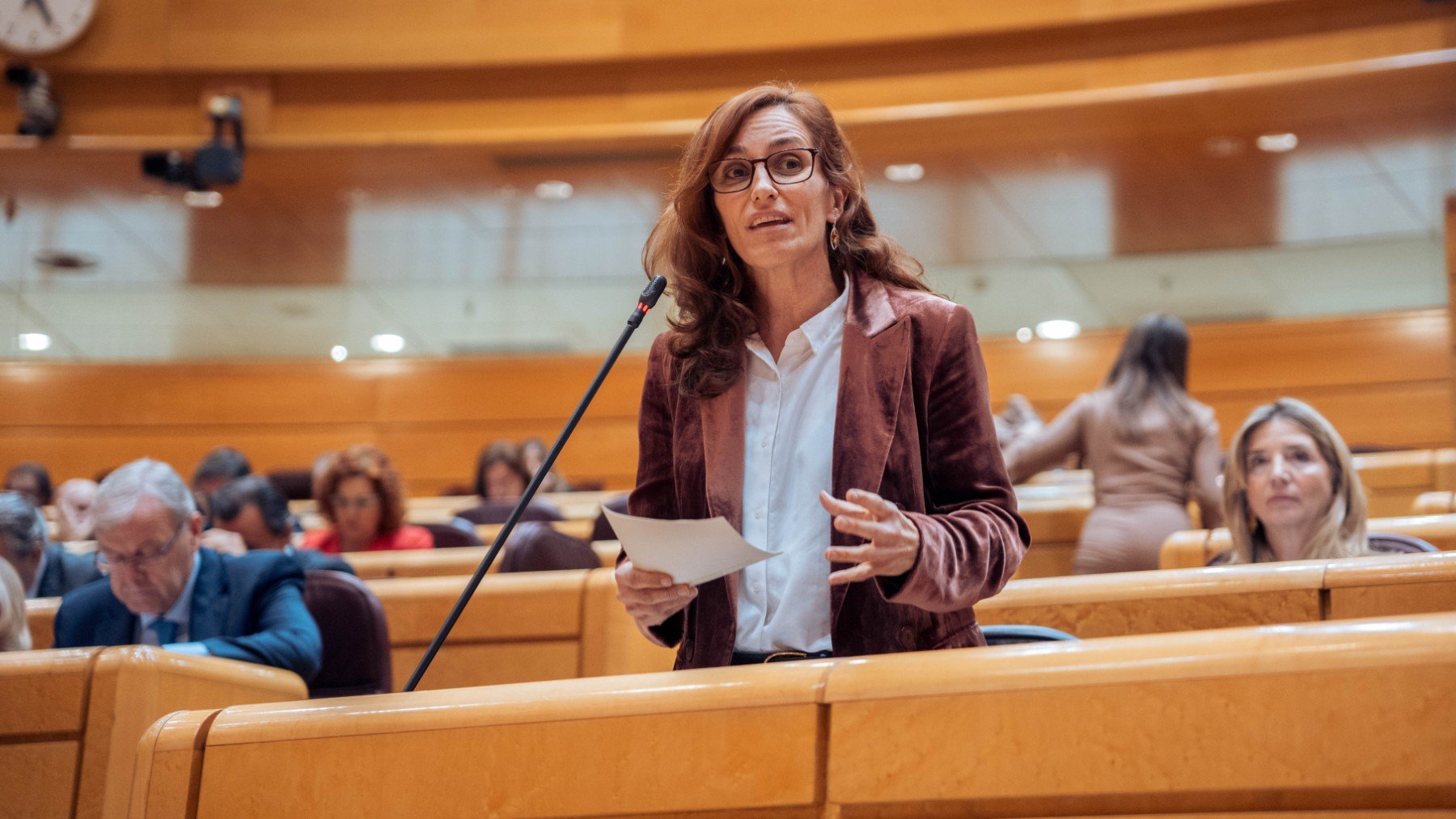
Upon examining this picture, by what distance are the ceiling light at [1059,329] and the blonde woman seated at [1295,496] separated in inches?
232

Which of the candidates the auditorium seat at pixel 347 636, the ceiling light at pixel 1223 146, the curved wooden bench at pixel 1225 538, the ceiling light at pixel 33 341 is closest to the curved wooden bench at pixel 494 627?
the auditorium seat at pixel 347 636

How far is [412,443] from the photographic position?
31.1 ft

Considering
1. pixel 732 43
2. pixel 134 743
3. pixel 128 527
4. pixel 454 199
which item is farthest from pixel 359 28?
pixel 134 743

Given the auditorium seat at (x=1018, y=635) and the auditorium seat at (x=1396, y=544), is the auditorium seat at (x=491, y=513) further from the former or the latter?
the auditorium seat at (x=1018, y=635)

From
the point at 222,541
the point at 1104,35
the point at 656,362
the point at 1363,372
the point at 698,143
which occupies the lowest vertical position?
the point at 222,541

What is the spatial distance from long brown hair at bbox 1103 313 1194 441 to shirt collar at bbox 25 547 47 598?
298cm

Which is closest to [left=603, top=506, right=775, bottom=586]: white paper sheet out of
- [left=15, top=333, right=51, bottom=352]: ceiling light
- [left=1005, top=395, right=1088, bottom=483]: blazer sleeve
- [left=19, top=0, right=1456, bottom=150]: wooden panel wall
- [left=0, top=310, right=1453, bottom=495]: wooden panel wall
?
[left=1005, top=395, right=1088, bottom=483]: blazer sleeve

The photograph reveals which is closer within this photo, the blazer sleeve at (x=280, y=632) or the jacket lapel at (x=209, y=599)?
the blazer sleeve at (x=280, y=632)

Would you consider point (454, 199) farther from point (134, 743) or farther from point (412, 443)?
point (134, 743)

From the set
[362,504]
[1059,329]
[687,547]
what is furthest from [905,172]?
[687,547]

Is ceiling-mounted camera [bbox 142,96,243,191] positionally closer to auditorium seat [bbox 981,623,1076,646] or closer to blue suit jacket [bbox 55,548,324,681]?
blue suit jacket [bbox 55,548,324,681]

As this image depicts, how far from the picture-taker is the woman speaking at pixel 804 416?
144 cm

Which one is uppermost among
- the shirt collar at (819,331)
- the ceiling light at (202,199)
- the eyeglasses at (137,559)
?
the ceiling light at (202,199)

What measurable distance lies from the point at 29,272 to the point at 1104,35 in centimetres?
659
